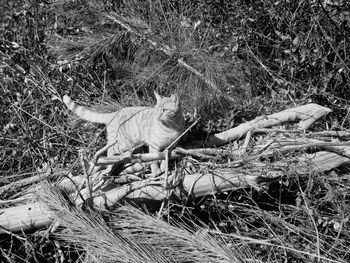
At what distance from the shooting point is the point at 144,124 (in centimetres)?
292

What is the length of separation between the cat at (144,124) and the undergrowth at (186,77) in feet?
0.64

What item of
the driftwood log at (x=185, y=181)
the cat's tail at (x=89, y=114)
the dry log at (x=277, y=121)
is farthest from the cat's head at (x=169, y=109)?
the cat's tail at (x=89, y=114)

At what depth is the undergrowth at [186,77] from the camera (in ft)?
8.50

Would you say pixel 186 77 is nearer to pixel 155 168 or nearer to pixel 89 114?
pixel 89 114

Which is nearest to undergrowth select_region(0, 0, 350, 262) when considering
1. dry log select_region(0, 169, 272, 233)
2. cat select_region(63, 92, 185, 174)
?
dry log select_region(0, 169, 272, 233)

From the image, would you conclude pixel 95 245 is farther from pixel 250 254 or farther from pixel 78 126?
pixel 78 126

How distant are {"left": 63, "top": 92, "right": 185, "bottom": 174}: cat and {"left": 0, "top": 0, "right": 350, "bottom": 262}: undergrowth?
195 millimetres

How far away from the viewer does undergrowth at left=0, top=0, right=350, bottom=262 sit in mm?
2592

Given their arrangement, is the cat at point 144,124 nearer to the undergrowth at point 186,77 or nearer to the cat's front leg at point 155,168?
the cat's front leg at point 155,168

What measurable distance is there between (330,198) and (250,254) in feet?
1.74

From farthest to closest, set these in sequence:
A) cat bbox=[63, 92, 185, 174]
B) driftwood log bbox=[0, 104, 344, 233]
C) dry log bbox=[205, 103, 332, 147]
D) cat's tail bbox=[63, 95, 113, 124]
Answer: cat's tail bbox=[63, 95, 113, 124], dry log bbox=[205, 103, 332, 147], cat bbox=[63, 92, 185, 174], driftwood log bbox=[0, 104, 344, 233]

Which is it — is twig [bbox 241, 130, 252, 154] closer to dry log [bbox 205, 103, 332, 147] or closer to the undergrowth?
dry log [bbox 205, 103, 332, 147]

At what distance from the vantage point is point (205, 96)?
3426mm

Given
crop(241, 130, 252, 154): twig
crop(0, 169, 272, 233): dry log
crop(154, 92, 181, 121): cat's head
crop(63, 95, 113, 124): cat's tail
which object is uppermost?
crop(154, 92, 181, 121): cat's head
